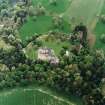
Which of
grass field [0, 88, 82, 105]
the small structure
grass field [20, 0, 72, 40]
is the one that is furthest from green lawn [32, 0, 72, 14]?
grass field [0, 88, 82, 105]

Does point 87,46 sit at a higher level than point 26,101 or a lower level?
higher

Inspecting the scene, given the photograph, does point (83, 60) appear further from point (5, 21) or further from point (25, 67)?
point (5, 21)

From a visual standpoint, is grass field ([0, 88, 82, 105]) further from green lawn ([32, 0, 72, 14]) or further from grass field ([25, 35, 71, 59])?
green lawn ([32, 0, 72, 14])

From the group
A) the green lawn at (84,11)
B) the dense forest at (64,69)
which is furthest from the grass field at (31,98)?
the green lawn at (84,11)

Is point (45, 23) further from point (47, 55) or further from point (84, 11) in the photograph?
point (47, 55)

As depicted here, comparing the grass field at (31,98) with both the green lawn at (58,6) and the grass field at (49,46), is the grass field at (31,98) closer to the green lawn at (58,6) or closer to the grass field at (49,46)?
the grass field at (49,46)

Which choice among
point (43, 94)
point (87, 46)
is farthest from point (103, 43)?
point (43, 94)
